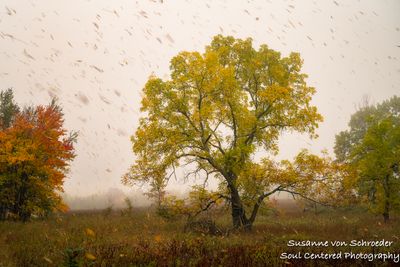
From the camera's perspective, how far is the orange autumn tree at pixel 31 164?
1811 cm

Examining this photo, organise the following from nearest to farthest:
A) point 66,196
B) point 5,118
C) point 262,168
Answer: point 262,168 → point 5,118 → point 66,196

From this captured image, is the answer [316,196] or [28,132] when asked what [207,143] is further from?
[28,132]

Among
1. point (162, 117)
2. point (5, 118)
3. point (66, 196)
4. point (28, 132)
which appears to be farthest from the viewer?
point (66, 196)

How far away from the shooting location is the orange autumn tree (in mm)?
18109

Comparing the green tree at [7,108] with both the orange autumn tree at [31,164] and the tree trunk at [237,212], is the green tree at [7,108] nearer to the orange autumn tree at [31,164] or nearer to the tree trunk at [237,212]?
the orange autumn tree at [31,164]

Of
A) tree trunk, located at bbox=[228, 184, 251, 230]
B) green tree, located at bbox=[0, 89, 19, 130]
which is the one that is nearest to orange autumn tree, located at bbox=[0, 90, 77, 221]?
green tree, located at bbox=[0, 89, 19, 130]

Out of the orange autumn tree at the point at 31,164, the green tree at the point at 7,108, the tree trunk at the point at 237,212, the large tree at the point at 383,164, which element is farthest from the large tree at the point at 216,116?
the green tree at the point at 7,108

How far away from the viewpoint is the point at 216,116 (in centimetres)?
1602

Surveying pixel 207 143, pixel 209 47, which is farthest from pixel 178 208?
pixel 209 47

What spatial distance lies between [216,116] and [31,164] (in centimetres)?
1222

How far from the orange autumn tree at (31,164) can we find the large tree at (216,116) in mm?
7222

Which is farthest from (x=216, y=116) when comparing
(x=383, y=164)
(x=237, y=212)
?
(x=383, y=164)

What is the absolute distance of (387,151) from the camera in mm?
17969

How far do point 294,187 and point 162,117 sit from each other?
760 cm
